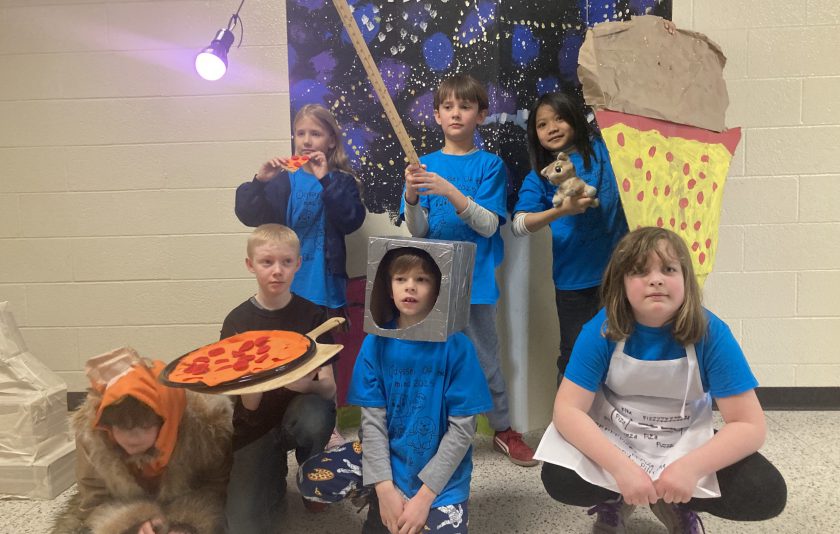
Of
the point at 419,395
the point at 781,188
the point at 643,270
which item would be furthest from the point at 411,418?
the point at 781,188

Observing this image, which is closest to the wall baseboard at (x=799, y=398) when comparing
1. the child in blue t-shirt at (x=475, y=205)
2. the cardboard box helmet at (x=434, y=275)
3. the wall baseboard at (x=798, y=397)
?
the wall baseboard at (x=798, y=397)

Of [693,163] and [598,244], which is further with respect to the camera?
[598,244]

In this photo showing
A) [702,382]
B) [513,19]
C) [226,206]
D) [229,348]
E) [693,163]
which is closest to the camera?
[702,382]

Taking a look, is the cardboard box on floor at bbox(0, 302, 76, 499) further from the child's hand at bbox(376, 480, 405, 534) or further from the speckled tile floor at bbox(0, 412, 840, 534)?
the child's hand at bbox(376, 480, 405, 534)

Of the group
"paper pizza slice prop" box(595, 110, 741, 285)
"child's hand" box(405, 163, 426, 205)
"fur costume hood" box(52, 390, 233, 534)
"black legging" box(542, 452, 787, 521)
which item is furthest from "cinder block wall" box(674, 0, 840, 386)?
"fur costume hood" box(52, 390, 233, 534)

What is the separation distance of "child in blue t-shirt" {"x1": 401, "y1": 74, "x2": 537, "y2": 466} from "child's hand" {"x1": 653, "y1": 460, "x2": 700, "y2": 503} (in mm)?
657

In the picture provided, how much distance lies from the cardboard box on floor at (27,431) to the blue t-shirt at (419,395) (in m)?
0.96

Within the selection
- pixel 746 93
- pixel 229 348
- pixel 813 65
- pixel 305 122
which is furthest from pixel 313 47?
pixel 813 65

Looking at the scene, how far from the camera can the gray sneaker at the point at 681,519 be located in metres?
1.31

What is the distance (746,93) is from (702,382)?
1.38 m

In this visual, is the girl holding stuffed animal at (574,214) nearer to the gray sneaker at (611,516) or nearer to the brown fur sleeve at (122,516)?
the gray sneaker at (611,516)

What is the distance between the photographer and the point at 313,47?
2.05 m

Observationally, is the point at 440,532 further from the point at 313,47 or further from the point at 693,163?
the point at 313,47

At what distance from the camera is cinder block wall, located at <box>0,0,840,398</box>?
6.91 ft
